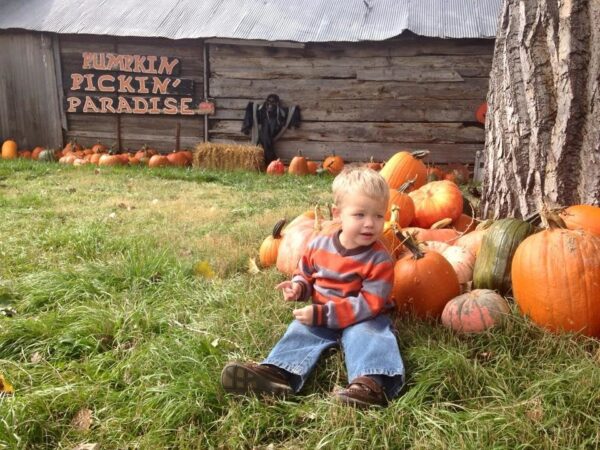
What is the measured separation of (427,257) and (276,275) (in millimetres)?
983

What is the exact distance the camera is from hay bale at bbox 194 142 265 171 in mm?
10406

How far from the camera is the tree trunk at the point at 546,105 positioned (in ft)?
9.78

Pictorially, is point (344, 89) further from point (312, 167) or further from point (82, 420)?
point (82, 420)

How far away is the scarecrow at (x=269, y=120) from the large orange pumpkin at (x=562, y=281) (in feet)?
29.7

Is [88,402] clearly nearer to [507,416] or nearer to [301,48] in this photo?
[507,416]

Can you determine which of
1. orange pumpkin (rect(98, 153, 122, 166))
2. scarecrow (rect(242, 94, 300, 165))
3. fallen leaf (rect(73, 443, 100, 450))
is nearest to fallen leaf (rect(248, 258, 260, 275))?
fallen leaf (rect(73, 443, 100, 450))

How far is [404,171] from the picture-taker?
14.3ft

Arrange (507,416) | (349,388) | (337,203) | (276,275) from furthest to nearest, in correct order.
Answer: (276,275) < (337,203) < (349,388) < (507,416)

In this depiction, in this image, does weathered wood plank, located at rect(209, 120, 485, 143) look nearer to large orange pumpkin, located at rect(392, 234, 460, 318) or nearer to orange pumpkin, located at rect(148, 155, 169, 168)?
orange pumpkin, located at rect(148, 155, 169, 168)

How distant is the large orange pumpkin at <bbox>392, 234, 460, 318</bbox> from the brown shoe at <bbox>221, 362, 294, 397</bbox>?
33.6 inches

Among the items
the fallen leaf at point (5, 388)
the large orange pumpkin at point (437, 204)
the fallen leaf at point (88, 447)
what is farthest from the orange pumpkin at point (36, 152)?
the fallen leaf at point (88, 447)

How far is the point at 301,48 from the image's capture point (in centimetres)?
1077

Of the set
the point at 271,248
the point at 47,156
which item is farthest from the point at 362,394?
the point at 47,156

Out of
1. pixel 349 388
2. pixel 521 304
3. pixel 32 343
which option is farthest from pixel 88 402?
pixel 521 304
